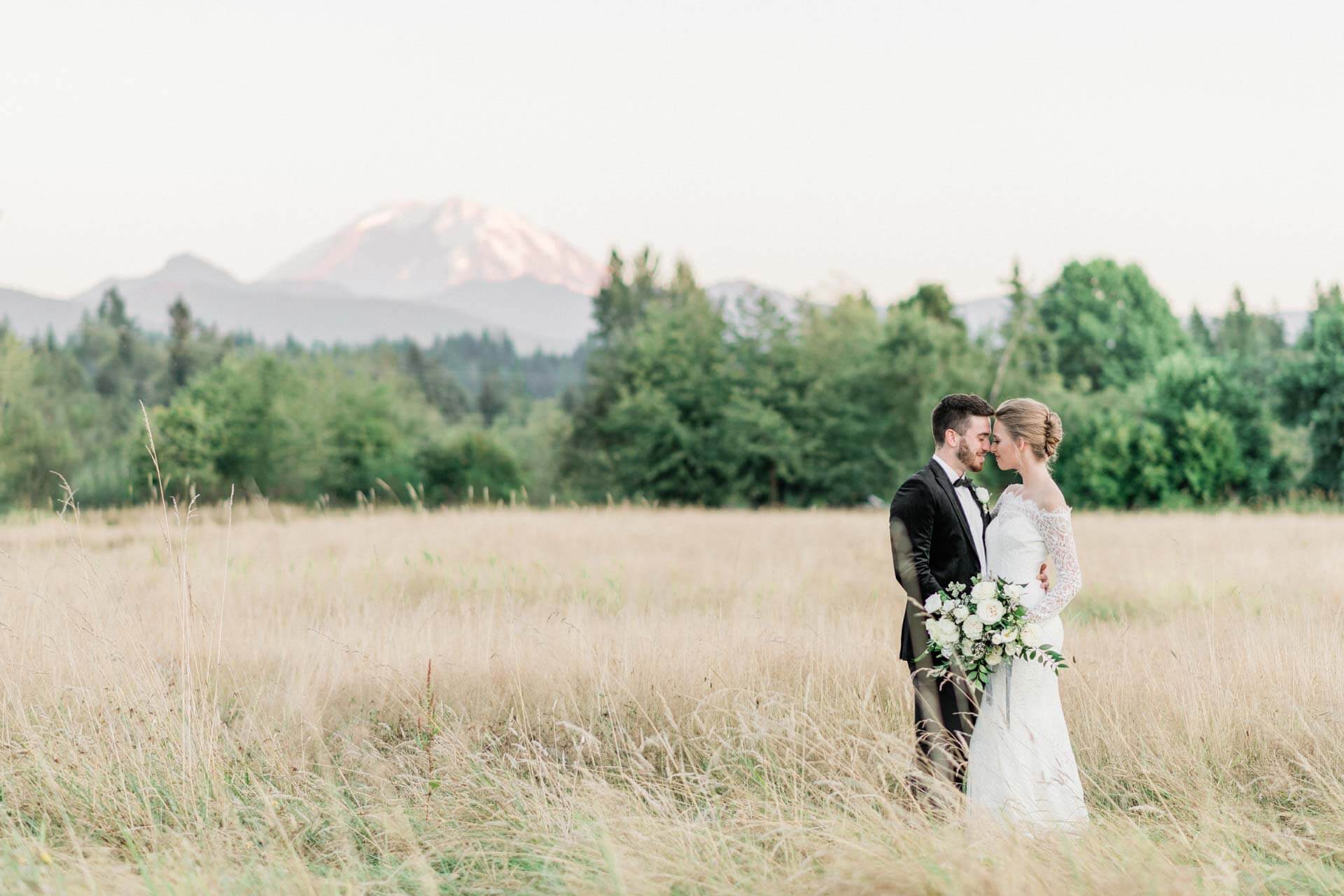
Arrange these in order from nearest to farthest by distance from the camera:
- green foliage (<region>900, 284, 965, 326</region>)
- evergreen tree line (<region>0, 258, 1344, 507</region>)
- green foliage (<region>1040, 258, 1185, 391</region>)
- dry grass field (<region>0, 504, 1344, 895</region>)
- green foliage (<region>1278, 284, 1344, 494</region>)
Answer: dry grass field (<region>0, 504, 1344, 895</region>), green foliage (<region>1278, 284, 1344, 494</region>), evergreen tree line (<region>0, 258, 1344, 507</region>), green foliage (<region>1040, 258, 1185, 391</region>), green foliage (<region>900, 284, 965, 326</region>)

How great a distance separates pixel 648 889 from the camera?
3.48 m

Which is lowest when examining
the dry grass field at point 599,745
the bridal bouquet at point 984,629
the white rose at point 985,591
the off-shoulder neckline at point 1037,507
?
the dry grass field at point 599,745

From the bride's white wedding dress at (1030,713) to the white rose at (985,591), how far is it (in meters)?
0.23

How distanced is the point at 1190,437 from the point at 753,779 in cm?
3065

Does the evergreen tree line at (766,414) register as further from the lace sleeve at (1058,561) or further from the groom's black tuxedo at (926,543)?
the lace sleeve at (1058,561)

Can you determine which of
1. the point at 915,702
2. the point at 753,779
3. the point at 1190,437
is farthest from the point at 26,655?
the point at 1190,437

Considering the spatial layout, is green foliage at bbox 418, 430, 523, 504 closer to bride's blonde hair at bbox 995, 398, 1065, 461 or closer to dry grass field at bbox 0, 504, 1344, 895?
dry grass field at bbox 0, 504, 1344, 895

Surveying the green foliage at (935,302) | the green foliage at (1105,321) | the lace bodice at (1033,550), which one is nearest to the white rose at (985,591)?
the lace bodice at (1033,550)

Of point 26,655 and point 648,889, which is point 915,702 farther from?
point 26,655

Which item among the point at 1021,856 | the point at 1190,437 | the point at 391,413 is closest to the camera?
the point at 1021,856

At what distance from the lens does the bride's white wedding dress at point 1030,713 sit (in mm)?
4273

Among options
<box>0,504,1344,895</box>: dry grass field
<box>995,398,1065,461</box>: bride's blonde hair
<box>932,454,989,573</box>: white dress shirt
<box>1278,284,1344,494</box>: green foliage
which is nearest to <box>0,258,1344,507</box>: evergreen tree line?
<box>1278,284,1344,494</box>: green foliage

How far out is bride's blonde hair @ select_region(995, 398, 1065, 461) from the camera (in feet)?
14.5

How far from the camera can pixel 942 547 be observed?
Answer: 471 cm
